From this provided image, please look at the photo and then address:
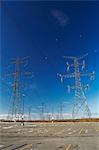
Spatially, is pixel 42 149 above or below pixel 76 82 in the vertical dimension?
below

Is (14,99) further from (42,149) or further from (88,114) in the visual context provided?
(42,149)

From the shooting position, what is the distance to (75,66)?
68125 millimetres

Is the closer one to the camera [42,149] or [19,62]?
[42,149]

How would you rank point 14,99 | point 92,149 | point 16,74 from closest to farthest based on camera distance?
point 92,149, point 14,99, point 16,74

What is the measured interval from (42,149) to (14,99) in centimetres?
4861

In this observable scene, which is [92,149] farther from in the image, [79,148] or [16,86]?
[16,86]

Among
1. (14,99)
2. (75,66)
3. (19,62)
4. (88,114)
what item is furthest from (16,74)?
(88,114)

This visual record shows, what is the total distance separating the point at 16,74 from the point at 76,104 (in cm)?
1511

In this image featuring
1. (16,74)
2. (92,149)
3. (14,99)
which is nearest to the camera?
(92,149)

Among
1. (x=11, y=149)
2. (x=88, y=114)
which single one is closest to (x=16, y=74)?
(x=88, y=114)

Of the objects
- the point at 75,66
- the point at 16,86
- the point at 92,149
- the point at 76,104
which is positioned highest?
the point at 75,66

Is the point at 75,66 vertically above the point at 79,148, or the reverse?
the point at 75,66

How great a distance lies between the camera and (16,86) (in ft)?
212

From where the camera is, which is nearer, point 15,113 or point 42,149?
point 42,149
